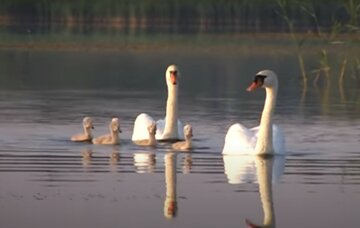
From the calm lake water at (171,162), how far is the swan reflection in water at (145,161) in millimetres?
11

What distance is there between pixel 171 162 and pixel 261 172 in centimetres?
134

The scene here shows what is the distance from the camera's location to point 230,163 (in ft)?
50.4

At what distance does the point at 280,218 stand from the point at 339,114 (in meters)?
10.6

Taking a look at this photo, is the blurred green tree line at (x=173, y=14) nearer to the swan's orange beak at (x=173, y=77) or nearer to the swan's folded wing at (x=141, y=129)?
the swan's orange beak at (x=173, y=77)

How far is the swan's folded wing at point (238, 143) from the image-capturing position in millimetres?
16141

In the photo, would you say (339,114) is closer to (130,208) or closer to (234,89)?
A: (234,89)

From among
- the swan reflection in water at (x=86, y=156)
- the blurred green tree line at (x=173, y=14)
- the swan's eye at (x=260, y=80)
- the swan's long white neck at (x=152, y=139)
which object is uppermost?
the blurred green tree line at (x=173, y=14)

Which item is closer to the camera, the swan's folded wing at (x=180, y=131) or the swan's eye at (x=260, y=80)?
the swan's eye at (x=260, y=80)

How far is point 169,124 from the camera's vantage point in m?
18.6

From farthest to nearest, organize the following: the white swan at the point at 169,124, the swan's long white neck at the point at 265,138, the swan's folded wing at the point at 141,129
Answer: the white swan at the point at 169,124 → the swan's folded wing at the point at 141,129 → the swan's long white neck at the point at 265,138

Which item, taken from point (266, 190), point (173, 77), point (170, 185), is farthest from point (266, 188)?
point (173, 77)

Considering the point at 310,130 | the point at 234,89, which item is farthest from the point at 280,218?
the point at 234,89

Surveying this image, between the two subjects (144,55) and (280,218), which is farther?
(144,55)

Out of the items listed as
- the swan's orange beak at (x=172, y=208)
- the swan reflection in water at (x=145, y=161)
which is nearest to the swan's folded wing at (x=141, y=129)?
the swan reflection in water at (x=145, y=161)
